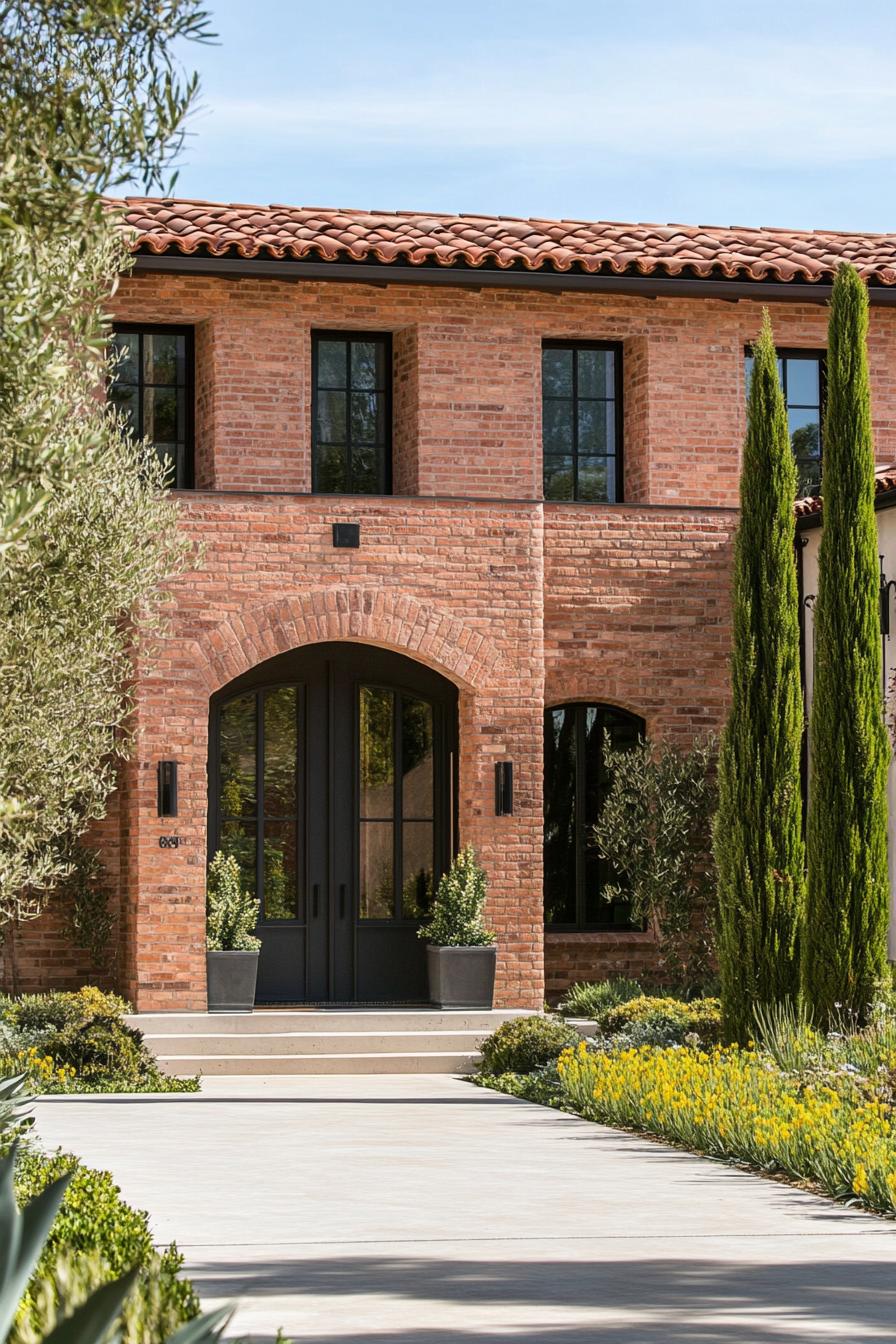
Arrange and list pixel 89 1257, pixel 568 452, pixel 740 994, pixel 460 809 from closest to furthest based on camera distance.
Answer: pixel 89 1257, pixel 740 994, pixel 460 809, pixel 568 452

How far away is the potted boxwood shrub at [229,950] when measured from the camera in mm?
16359

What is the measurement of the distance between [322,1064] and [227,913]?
160cm

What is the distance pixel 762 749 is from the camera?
14000mm

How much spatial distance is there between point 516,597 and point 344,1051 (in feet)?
13.7

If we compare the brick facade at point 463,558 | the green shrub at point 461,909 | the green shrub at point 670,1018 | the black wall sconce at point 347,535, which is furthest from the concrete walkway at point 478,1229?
the black wall sconce at point 347,535

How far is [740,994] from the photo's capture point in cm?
1368

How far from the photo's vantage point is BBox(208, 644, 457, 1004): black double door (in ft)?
56.8

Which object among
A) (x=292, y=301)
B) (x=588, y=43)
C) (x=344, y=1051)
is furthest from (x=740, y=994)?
(x=292, y=301)

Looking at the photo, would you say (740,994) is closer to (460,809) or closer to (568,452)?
(460,809)

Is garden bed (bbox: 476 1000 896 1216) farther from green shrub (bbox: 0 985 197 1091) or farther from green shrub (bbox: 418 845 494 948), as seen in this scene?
green shrub (bbox: 0 985 197 1091)

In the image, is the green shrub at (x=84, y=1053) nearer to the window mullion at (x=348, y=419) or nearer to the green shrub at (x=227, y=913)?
the green shrub at (x=227, y=913)

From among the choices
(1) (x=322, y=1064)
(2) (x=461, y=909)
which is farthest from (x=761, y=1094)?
(2) (x=461, y=909)

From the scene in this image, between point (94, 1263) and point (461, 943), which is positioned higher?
point (461, 943)

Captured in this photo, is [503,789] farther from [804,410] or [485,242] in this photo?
[804,410]
